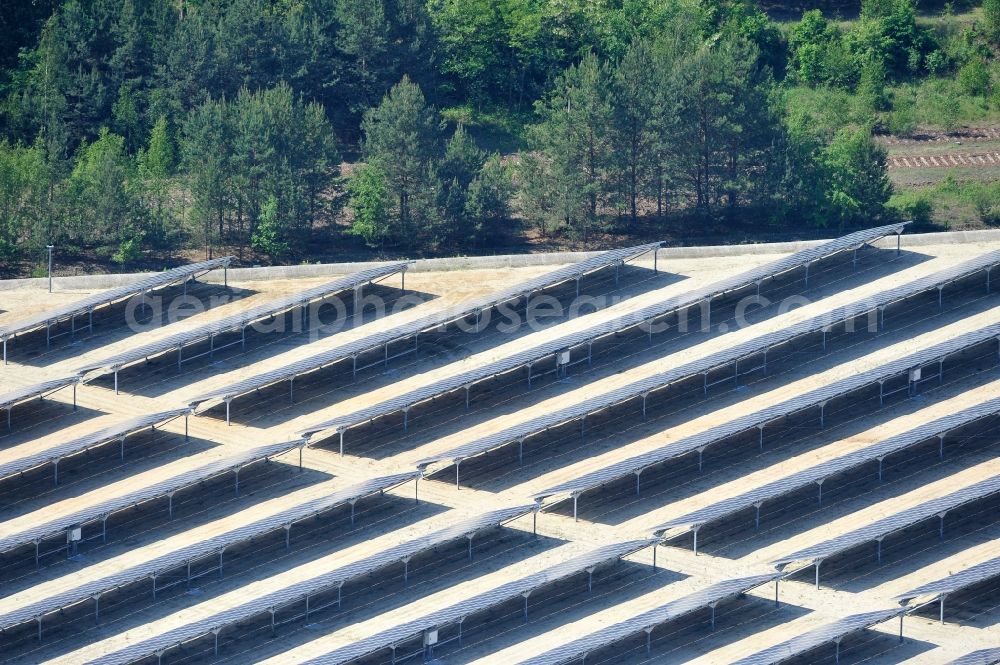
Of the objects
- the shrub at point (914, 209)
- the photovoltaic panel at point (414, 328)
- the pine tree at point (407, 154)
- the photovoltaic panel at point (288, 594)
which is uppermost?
the pine tree at point (407, 154)

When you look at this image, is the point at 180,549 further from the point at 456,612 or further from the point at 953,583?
the point at 953,583

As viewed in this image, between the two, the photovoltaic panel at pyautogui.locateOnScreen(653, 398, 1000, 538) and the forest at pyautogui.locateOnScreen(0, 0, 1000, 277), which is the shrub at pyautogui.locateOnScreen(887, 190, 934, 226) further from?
the photovoltaic panel at pyautogui.locateOnScreen(653, 398, 1000, 538)

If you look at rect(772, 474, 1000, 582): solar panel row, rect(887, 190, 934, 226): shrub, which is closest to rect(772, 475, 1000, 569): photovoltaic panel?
rect(772, 474, 1000, 582): solar panel row

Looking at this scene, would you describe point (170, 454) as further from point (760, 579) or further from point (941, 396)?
point (941, 396)

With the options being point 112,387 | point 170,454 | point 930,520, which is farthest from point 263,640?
point 930,520

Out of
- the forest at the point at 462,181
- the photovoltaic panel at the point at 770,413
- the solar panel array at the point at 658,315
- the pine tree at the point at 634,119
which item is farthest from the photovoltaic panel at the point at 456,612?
the pine tree at the point at 634,119

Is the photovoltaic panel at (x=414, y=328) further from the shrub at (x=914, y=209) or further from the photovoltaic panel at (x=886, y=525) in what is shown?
the shrub at (x=914, y=209)

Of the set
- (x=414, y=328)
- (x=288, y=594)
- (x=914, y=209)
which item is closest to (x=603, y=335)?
(x=414, y=328)
